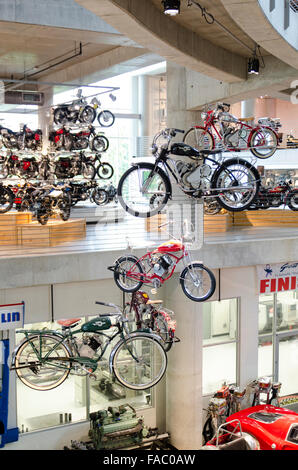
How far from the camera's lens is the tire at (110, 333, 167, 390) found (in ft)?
25.1

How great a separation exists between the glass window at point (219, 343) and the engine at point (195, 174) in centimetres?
439

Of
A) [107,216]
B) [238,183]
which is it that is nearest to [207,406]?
[238,183]

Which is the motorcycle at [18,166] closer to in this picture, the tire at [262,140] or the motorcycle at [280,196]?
the tire at [262,140]

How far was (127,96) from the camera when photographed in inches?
856

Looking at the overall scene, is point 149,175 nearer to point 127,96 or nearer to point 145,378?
point 145,378

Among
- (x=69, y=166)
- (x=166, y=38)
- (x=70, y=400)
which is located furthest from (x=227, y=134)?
(x=70, y=400)

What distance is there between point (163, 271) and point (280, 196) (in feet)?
21.6

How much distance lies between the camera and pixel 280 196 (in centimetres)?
1366

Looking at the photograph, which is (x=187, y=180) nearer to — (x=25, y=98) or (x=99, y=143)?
(x=99, y=143)

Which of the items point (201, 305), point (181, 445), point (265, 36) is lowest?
point (181, 445)

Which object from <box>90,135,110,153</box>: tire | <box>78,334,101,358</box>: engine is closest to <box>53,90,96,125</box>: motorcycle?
<box>90,135,110,153</box>: tire

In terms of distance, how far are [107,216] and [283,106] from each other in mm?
10108

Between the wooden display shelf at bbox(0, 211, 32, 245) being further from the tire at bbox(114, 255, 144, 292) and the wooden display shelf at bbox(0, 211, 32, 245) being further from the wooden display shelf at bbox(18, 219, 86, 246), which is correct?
the tire at bbox(114, 255, 144, 292)

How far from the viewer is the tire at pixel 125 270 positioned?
8.16 m
